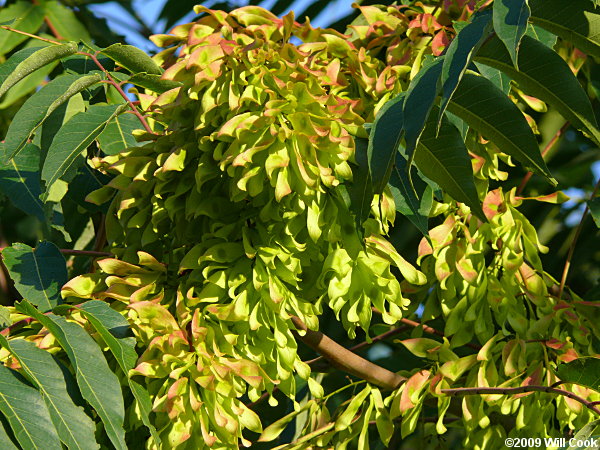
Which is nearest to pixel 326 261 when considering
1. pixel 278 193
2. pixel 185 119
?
pixel 278 193

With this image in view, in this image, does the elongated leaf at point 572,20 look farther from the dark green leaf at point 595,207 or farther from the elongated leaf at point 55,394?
the elongated leaf at point 55,394

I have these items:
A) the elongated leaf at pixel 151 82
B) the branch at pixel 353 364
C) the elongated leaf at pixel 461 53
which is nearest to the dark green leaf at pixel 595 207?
the branch at pixel 353 364

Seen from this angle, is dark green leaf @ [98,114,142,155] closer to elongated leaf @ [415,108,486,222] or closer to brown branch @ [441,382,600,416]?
elongated leaf @ [415,108,486,222]

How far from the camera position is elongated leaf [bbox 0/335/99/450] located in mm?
1021

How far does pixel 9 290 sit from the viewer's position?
221 centimetres

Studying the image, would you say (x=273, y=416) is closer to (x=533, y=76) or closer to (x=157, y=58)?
(x=157, y=58)

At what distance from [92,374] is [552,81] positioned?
659 mm

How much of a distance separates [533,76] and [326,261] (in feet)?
1.14

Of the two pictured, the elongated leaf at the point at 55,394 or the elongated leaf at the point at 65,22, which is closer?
the elongated leaf at the point at 55,394

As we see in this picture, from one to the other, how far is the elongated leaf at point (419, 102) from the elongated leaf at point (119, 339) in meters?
0.44

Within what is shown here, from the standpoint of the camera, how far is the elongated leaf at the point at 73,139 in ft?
3.86

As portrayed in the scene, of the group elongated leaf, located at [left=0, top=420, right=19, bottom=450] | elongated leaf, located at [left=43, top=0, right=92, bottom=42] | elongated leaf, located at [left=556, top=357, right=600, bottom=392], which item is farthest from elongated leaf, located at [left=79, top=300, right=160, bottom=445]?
elongated leaf, located at [left=43, top=0, right=92, bottom=42]

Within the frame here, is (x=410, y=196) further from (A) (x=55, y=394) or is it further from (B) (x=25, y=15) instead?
(B) (x=25, y=15)

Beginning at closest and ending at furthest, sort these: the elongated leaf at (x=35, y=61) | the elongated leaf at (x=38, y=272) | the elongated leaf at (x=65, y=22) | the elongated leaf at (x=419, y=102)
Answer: the elongated leaf at (x=419, y=102) → the elongated leaf at (x=35, y=61) → the elongated leaf at (x=38, y=272) → the elongated leaf at (x=65, y=22)
